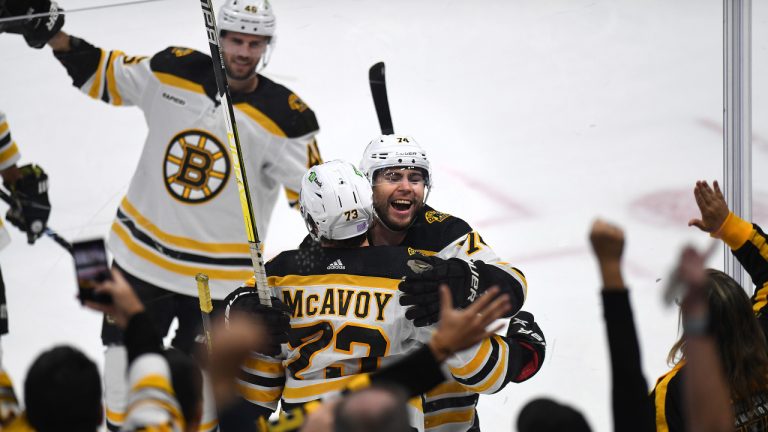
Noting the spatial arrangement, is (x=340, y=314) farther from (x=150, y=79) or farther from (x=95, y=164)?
(x=95, y=164)

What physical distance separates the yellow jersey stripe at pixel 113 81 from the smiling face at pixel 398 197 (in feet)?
4.44

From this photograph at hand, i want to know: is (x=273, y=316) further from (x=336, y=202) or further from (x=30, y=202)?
(x=30, y=202)

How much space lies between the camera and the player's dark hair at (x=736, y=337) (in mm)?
2166

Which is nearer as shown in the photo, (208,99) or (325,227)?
(325,227)

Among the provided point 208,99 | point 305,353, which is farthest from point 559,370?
point 208,99

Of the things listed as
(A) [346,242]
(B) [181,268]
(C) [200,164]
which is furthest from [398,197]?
(B) [181,268]

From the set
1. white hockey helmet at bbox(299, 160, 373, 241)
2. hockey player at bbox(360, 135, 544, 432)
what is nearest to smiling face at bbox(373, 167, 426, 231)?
hockey player at bbox(360, 135, 544, 432)

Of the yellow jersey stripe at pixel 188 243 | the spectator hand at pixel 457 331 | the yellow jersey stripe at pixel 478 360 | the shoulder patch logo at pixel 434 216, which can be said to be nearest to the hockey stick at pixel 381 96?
the yellow jersey stripe at pixel 188 243

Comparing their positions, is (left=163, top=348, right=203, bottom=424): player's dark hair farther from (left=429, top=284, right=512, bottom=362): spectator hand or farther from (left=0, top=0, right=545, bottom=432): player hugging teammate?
(left=0, top=0, right=545, bottom=432): player hugging teammate

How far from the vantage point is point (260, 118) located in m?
3.95

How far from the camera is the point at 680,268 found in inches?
61.3

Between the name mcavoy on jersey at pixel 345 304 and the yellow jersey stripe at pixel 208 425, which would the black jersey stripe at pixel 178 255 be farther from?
the name mcavoy on jersey at pixel 345 304

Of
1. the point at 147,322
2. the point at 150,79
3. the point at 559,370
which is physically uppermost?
the point at 150,79

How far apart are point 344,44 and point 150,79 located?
1204 mm
